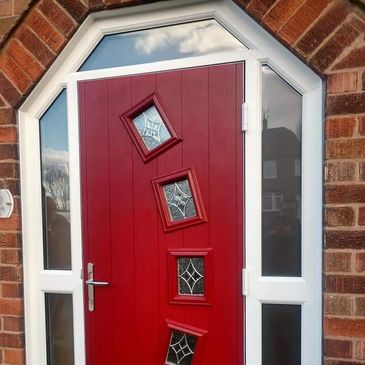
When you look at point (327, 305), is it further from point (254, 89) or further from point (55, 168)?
point (55, 168)

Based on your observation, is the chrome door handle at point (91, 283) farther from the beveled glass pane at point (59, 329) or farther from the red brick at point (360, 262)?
the red brick at point (360, 262)

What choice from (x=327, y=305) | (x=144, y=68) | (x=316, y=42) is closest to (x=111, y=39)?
(x=144, y=68)

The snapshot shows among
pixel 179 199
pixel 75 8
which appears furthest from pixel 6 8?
pixel 179 199

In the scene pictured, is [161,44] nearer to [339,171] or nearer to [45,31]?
[45,31]

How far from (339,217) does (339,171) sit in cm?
20

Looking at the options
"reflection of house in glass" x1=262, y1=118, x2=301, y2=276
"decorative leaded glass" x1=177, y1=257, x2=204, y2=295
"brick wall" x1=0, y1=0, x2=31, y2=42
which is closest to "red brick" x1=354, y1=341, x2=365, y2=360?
"reflection of house in glass" x1=262, y1=118, x2=301, y2=276

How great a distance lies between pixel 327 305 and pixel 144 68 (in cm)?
147

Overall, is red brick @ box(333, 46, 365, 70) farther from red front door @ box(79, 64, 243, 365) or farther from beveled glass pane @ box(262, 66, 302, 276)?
red front door @ box(79, 64, 243, 365)

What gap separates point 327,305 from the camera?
146 cm

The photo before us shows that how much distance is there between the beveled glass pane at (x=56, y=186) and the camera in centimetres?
188

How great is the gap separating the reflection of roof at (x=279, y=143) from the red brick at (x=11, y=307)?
1.56m

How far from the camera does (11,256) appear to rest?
5.97ft

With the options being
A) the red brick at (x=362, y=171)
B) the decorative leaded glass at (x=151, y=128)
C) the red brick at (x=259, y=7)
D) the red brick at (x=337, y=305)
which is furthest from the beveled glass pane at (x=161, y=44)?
the red brick at (x=337, y=305)

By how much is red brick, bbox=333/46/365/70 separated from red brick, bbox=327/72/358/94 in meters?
0.03
